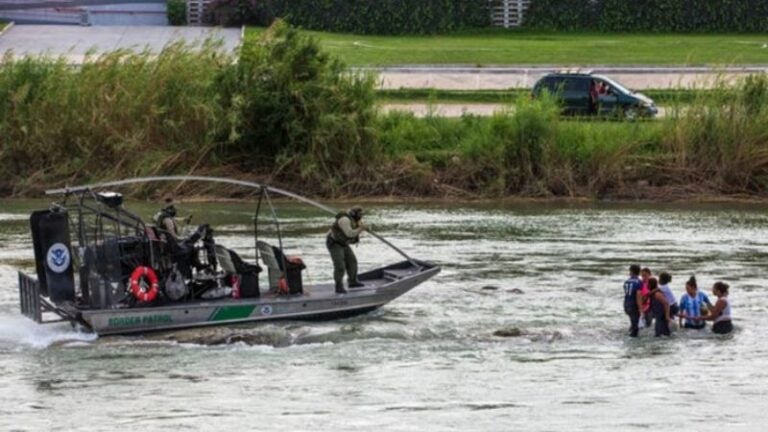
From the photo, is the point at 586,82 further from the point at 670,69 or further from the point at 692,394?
the point at 692,394

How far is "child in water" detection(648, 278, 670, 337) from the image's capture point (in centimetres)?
3050

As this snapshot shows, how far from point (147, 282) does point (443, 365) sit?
492 cm

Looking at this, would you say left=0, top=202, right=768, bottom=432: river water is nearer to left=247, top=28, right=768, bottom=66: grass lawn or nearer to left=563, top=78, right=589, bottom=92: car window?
left=563, top=78, right=589, bottom=92: car window

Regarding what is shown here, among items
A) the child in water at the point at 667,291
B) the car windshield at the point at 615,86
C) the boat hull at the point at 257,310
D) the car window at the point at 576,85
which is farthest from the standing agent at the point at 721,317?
the car window at the point at 576,85

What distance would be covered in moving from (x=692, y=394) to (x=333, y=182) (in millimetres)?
24263

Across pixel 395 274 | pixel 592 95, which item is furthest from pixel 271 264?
pixel 592 95

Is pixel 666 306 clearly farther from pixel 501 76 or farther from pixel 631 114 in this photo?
pixel 501 76

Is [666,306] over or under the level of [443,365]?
over

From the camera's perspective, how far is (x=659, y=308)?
100 ft

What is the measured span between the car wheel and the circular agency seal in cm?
2596

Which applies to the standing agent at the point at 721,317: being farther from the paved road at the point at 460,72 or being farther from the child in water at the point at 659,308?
the paved road at the point at 460,72

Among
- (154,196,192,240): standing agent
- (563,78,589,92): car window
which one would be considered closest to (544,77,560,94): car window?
(563,78,589,92): car window

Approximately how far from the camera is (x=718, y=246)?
4150 cm

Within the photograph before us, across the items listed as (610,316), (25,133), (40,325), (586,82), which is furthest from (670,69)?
(40,325)
